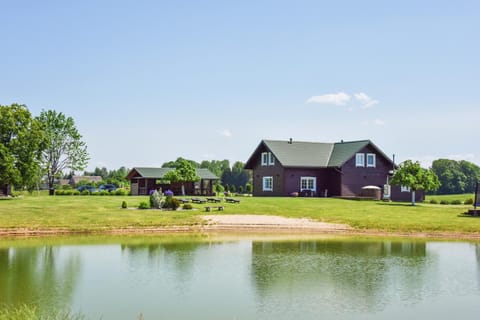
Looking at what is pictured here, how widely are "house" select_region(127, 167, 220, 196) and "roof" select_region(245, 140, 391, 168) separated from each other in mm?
8342

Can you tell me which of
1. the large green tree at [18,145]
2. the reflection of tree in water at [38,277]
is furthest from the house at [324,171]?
the reflection of tree in water at [38,277]

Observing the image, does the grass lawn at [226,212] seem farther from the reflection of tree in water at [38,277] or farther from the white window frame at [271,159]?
the white window frame at [271,159]

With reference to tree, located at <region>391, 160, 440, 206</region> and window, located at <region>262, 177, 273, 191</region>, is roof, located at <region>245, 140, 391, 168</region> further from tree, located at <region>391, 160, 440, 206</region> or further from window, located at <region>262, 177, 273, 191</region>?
tree, located at <region>391, 160, 440, 206</region>

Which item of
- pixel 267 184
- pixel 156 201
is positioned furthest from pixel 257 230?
pixel 267 184

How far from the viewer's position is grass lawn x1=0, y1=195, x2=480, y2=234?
34.1 meters

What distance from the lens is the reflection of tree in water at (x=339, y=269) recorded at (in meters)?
17.5

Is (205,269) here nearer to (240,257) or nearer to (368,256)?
(240,257)

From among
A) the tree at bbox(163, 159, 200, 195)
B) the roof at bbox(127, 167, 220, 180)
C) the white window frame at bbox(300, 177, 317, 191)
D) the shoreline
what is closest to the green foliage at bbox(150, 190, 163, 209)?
the shoreline

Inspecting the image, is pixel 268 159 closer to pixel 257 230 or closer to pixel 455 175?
pixel 257 230

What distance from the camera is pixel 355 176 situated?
185 feet

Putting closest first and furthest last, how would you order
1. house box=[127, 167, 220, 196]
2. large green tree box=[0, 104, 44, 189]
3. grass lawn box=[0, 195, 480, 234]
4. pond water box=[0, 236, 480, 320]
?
pond water box=[0, 236, 480, 320] → grass lawn box=[0, 195, 480, 234] → large green tree box=[0, 104, 44, 189] → house box=[127, 167, 220, 196]

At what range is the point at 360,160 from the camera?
56812mm

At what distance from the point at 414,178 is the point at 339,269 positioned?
95.7 feet

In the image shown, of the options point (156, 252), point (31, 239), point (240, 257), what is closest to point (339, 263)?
point (240, 257)
